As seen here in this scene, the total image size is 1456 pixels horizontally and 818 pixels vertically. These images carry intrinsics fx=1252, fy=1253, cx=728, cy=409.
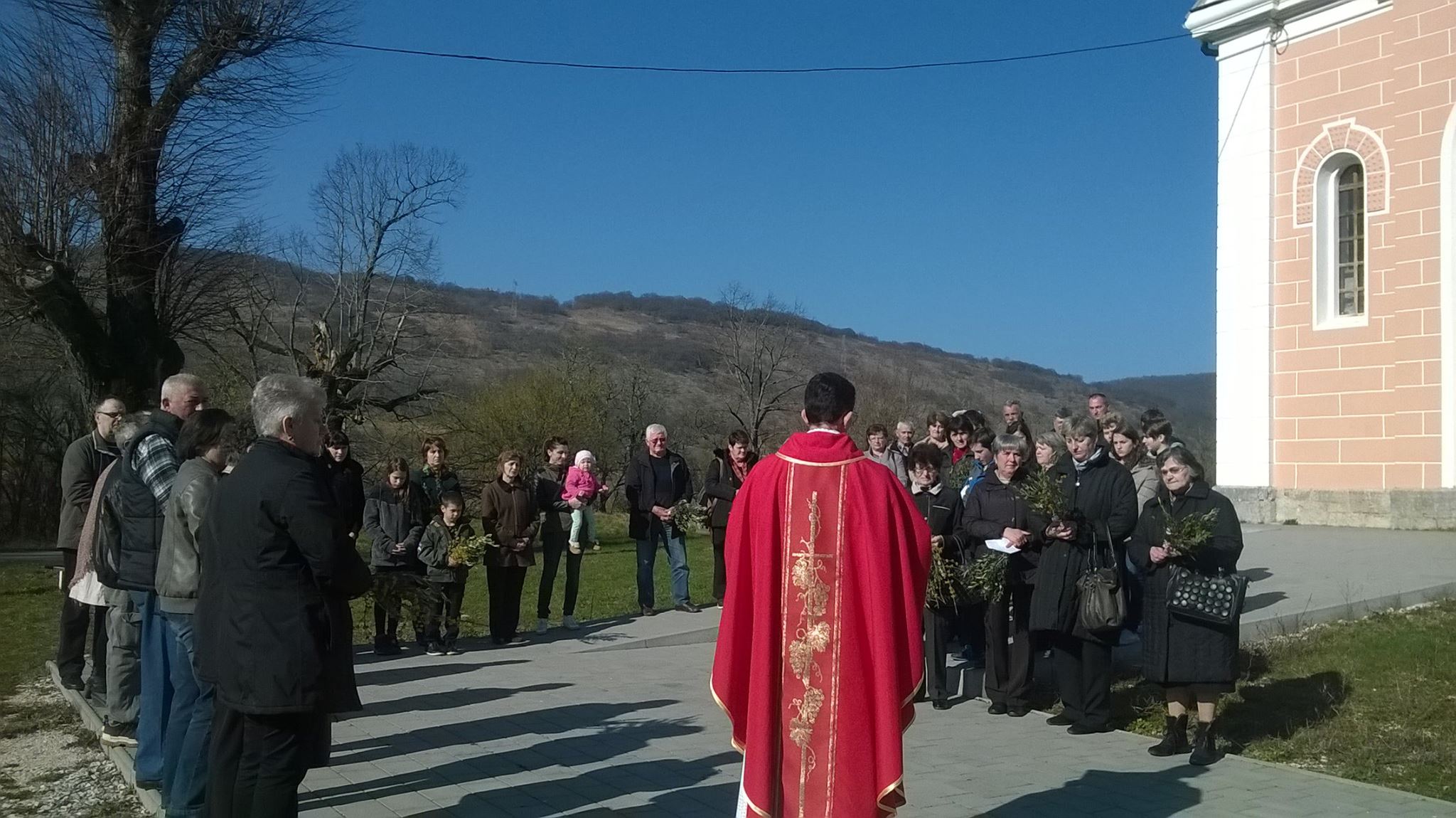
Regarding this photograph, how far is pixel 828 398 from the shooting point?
17.1 feet

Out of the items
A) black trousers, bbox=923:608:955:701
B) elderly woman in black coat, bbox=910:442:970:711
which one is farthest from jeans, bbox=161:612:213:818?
black trousers, bbox=923:608:955:701

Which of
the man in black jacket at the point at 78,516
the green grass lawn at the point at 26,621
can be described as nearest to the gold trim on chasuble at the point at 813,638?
the man in black jacket at the point at 78,516

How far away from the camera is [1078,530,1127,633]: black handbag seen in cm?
752

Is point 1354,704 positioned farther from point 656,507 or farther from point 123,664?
point 123,664

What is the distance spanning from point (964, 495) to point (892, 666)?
13.9 ft

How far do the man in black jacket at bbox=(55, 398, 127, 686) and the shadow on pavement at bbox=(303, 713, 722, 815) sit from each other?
3.16 meters

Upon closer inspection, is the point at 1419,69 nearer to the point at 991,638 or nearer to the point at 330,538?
the point at 991,638

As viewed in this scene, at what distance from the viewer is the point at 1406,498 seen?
16.7m

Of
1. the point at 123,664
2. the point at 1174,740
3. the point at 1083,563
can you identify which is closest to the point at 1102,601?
the point at 1083,563

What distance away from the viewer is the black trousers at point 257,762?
4547mm

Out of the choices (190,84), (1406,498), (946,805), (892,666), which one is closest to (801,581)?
(892,666)

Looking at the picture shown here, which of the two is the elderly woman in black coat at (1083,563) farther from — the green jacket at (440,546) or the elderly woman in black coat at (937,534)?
the green jacket at (440,546)

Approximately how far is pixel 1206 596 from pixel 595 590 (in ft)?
41.5

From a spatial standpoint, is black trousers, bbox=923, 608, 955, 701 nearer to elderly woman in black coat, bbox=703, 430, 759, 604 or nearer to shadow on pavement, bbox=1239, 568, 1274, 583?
elderly woman in black coat, bbox=703, 430, 759, 604
